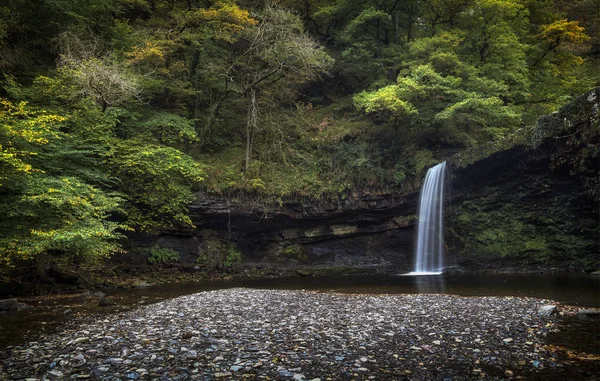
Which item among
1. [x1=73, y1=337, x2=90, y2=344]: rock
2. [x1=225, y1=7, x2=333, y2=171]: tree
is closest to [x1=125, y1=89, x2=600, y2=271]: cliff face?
[x1=225, y1=7, x2=333, y2=171]: tree

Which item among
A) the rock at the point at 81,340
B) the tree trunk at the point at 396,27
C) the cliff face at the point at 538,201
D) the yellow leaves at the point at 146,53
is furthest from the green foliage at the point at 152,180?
the tree trunk at the point at 396,27

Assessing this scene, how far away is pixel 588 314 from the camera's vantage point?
8352 mm

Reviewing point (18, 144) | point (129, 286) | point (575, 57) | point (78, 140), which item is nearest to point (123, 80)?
point (78, 140)

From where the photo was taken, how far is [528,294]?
1251 centimetres

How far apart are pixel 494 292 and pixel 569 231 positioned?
10.1 metres

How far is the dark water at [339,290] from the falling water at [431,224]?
355cm

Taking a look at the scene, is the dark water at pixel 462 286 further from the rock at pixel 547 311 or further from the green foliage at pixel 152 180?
the green foliage at pixel 152 180

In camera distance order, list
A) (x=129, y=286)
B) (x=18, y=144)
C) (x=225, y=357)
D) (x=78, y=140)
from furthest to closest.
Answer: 1. (x=129, y=286)
2. (x=78, y=140)
3. (x=18, y=144)
4. (x=225, y=357)

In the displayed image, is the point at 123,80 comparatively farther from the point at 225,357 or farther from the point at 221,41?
the point at 225,357

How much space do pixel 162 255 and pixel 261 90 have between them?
13260mm

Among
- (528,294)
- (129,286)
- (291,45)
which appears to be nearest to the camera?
(528,294)

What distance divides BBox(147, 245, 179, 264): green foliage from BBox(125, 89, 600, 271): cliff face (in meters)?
0.64

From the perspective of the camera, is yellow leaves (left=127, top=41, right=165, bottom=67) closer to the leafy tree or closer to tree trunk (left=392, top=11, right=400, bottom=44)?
the leafy tree

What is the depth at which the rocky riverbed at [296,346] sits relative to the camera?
489cm
